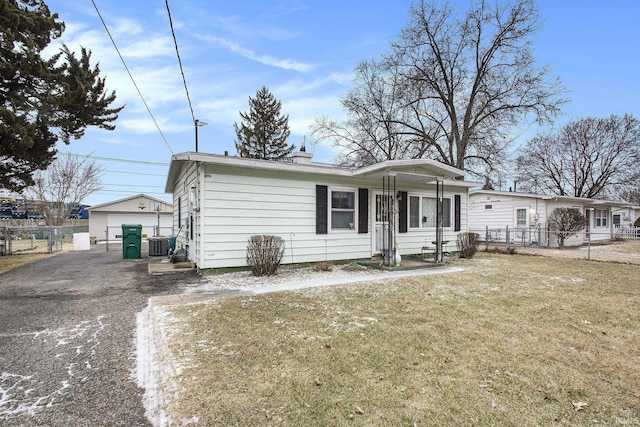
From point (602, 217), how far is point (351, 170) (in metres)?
22.7

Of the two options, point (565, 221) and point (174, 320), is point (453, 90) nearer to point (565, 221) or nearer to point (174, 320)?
point (565, 221)

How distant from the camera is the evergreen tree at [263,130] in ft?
101

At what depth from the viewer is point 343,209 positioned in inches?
368

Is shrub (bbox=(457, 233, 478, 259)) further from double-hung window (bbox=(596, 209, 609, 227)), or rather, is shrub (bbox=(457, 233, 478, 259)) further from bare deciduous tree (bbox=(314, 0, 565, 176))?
double-hung window (bbox=(596, 209, 609, 227))

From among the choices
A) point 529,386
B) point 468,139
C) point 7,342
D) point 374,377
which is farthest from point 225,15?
point 468,139

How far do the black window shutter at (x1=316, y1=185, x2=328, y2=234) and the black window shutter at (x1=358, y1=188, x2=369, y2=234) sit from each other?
3.64ft

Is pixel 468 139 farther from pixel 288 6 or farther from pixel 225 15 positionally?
pixel 225 15

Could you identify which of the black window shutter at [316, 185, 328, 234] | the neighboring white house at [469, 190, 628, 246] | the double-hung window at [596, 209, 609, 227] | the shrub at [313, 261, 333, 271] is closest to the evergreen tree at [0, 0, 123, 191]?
the black window shutter at [316, 185, 328, 234]

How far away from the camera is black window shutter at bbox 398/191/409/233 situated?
10297mm

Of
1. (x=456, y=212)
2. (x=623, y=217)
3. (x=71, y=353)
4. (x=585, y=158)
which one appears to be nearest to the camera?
(x=71, y=353)

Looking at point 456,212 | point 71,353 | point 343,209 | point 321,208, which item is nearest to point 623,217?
point 456,212

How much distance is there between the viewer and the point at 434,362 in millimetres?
3078

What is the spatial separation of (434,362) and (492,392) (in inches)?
22.6

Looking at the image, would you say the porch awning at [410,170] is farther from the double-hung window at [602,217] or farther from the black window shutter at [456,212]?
the double-hung window at [602,217]
